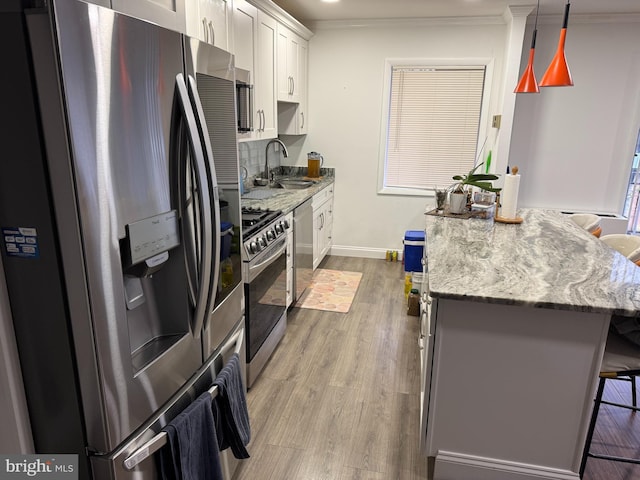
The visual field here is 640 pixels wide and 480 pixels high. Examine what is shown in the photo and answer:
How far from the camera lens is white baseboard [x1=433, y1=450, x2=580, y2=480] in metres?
1.79

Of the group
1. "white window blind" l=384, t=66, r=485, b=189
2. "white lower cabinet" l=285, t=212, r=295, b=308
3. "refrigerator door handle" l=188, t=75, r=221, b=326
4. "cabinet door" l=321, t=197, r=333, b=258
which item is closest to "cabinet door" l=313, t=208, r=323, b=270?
"cabinet door" l=321, t=197, r=333, b=258

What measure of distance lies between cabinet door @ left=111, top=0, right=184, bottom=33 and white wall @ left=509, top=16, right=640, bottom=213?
155 inches

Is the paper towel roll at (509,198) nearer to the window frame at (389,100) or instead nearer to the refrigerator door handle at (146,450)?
the window frame at (389,100)

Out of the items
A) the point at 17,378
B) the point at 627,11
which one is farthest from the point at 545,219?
the point at 17,378

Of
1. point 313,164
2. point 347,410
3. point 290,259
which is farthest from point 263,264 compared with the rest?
point 313,164

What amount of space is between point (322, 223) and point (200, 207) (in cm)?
317

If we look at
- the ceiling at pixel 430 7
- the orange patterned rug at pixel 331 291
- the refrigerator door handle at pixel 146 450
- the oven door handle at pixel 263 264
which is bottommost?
the orange patterned rug at pixel 331 291

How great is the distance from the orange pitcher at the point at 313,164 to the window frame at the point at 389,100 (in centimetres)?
70

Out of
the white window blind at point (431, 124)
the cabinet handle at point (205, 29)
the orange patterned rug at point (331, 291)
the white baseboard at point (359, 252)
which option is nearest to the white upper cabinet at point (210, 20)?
the cabinet handle at point (205, 29)

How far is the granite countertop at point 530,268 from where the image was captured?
1.60 metres

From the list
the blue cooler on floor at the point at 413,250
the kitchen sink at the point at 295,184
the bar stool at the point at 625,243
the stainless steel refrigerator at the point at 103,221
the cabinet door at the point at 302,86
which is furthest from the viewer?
the cabinet door at the point at 302,86

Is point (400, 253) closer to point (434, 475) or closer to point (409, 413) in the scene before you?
point (409, 413)

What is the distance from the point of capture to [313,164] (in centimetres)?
483

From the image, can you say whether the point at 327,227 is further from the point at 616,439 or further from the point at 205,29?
the point at 616,439
